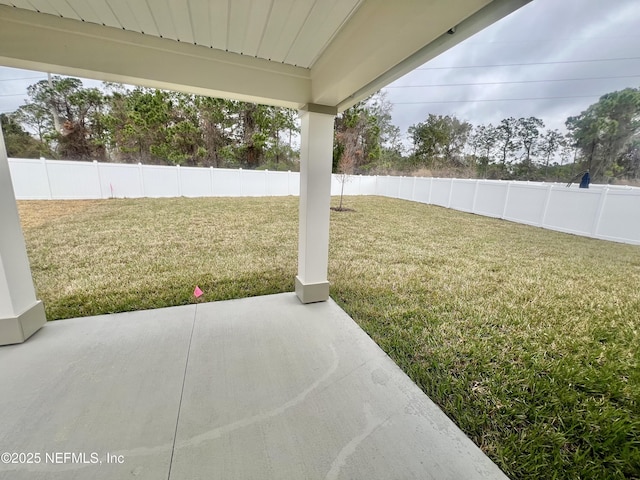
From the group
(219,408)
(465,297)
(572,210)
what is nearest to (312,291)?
(219,408)

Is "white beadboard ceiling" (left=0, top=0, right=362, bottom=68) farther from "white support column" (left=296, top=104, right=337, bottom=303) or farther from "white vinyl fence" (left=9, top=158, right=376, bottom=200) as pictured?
"white vinyl fence" (left=9, top=158, right=376, bottom=200)

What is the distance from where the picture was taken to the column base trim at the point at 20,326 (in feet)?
6.83

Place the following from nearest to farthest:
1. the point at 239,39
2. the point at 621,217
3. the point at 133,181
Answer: the point at 239,39 < the point at 621,217 < the point at 133,181

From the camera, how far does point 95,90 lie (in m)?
13.6

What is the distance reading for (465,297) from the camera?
3.28m

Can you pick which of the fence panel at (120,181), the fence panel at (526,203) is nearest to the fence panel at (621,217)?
the fence panel at (526,203)

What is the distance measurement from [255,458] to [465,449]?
3.70ft

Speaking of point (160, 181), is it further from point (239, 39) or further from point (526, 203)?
point (526, 203)

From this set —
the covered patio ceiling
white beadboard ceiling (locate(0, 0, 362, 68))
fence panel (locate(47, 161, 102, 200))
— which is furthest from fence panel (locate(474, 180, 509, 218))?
fence panel (locate(47, 161, 102, 200))

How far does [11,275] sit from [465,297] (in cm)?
440

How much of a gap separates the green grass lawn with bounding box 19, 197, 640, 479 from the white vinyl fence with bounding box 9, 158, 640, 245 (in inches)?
25.0

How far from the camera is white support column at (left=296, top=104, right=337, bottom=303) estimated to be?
2.62m

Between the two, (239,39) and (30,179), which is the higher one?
(239,39)

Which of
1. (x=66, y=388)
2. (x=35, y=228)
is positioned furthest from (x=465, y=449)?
(x=35, y=228)
